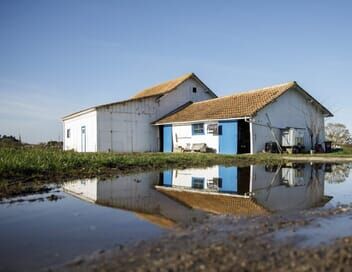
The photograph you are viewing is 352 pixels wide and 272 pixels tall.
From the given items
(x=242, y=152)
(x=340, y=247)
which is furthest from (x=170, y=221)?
(x=242, y=152)

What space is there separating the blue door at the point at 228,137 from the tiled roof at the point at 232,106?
2.37ft

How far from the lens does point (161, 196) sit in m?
7.89

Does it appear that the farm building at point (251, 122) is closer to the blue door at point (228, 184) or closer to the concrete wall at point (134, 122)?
the concrete wall at point (134, 122)

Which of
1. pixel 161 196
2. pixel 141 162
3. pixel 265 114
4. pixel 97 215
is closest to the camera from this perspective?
pixel 97 215

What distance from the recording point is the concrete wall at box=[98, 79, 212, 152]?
27328mm

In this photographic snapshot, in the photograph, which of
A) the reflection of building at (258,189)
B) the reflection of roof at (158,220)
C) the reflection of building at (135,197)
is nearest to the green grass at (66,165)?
the reflection of building at (135,197)

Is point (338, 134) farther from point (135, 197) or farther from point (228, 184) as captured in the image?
point (135, 197)

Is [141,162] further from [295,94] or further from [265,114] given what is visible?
[295,94]

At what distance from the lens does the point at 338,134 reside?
155 ft

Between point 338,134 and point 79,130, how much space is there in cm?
3514

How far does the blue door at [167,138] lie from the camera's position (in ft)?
96.2

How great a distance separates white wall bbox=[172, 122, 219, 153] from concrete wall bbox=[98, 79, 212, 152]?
2347 millimetres

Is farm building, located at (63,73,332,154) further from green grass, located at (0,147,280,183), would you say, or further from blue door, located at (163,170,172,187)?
blue door, located at (163,170,172,187)

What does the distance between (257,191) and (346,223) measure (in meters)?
3.47
